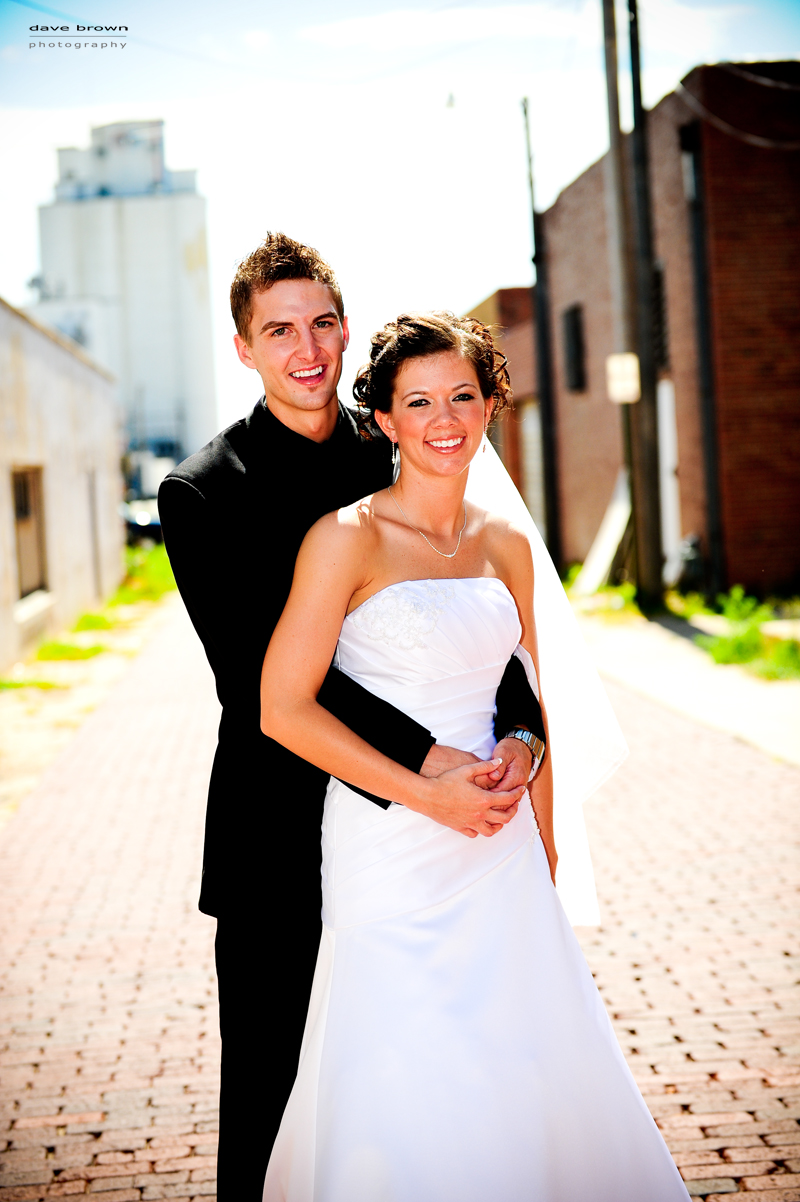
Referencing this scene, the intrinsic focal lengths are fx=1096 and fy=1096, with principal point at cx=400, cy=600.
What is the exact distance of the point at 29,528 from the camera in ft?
54.1

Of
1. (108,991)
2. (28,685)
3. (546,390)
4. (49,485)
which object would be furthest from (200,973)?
(546,390)

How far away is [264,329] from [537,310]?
20.4 meters

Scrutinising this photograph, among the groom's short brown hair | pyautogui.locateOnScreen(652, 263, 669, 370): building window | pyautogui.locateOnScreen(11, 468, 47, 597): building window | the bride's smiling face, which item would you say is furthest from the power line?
the bride's smiling face

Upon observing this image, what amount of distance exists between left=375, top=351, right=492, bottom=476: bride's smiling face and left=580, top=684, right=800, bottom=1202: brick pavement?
2152 millimetres

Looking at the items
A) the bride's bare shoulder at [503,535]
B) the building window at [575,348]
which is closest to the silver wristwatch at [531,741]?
the bride's bare shoulder at [503,535]

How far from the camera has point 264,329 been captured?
2.67 meters

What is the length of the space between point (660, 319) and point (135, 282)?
3008cm

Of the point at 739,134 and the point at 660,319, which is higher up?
the point at 739,134

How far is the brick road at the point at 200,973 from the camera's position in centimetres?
331

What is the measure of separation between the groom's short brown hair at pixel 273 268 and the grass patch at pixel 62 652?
1287 centimetres

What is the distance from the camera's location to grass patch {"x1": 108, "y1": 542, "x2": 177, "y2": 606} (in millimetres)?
23781

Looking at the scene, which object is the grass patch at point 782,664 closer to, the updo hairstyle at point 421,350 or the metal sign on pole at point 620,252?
the metal sign on pole at point 620,252

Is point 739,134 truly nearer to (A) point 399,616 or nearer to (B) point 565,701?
(B) point 565,701

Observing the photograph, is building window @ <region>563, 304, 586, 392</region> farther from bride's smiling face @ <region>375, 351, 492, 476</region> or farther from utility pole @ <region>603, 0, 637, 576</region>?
bride's smiling face @ <region>375, 351, 492, 476</region>
